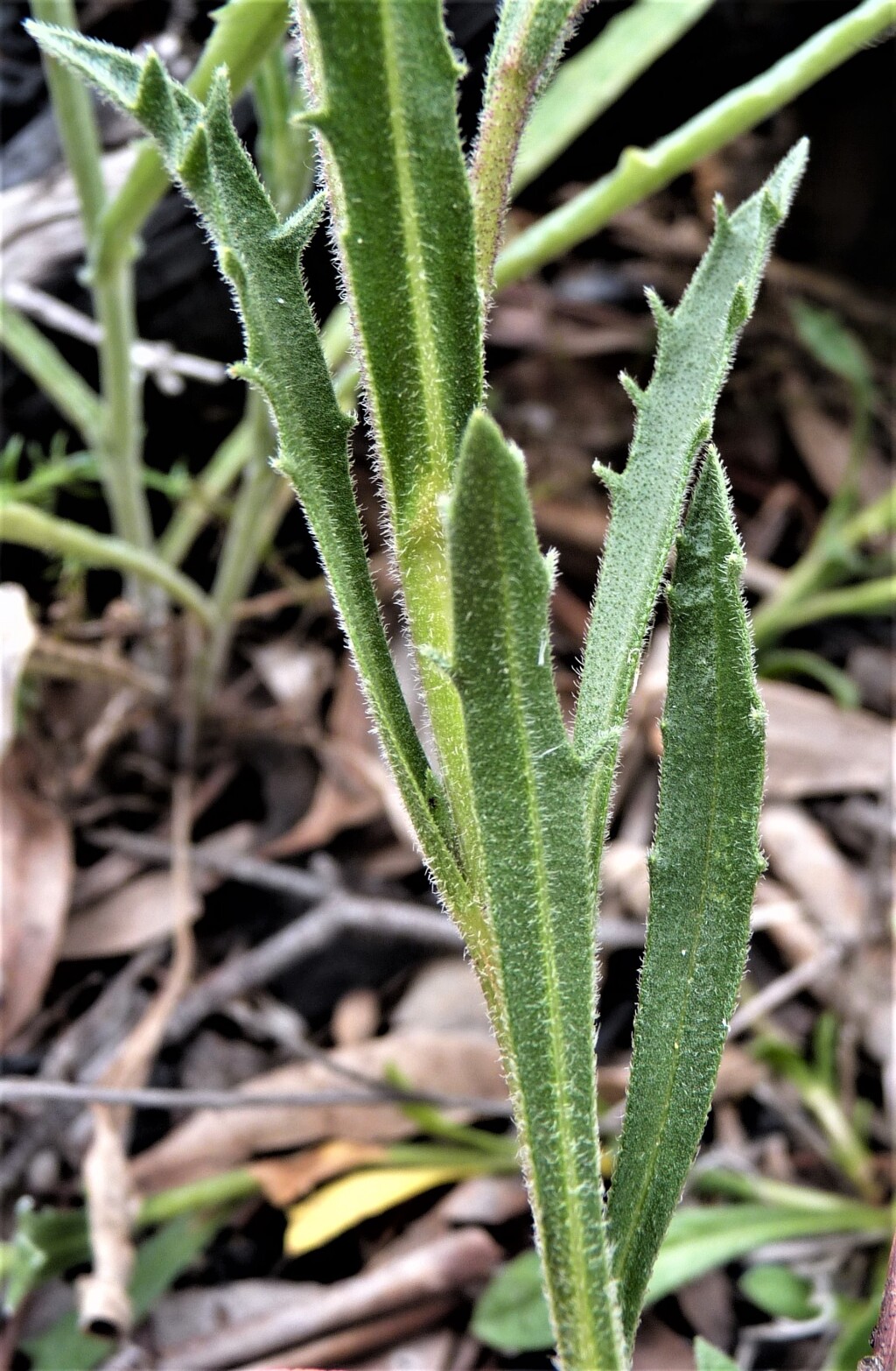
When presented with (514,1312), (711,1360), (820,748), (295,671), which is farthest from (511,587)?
(820,748)

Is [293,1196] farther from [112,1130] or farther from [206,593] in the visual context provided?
[206,593]

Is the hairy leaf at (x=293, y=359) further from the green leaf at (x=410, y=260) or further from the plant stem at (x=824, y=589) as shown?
the plant stem at (x=824, y=589)

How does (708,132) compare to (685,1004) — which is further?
(708,132)

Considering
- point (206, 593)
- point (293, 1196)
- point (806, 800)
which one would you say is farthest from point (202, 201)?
point (806, 800)

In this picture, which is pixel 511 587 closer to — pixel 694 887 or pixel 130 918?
pixel 694 887

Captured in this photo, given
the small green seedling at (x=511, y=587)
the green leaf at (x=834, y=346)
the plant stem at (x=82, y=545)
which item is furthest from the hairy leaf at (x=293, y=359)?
the green leaf at (x=834, y=346)

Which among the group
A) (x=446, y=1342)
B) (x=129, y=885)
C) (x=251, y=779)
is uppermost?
(x=251, y=779)

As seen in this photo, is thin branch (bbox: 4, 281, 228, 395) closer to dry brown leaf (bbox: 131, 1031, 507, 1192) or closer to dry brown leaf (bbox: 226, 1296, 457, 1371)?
dry brown leaf (bbox: 131, 1031, 507, 1192)
